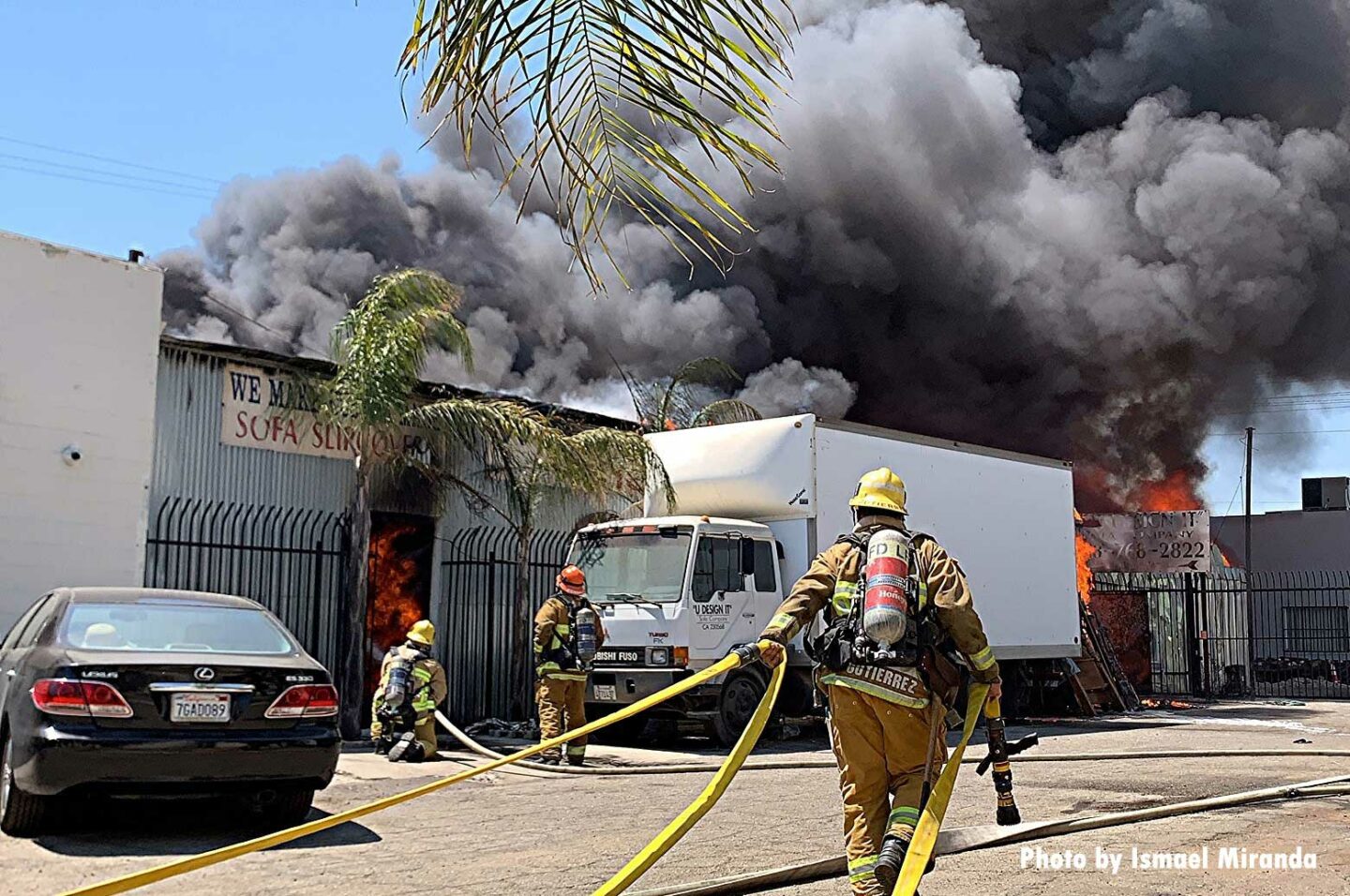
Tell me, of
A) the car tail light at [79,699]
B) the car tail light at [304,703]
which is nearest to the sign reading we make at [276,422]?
the car tail light at [304,703]

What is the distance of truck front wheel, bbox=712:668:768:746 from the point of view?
42.9 ft

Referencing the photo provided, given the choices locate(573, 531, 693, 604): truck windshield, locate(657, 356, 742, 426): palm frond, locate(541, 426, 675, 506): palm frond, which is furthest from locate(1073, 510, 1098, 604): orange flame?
locate(573, 531, 693, 604): truck windshield

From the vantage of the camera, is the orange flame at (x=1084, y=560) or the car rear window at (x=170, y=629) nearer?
the car rear window at (x=170, y=629)

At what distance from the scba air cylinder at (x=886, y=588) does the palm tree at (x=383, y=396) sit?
8902 millimetres

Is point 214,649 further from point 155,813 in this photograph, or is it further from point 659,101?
point 659,101

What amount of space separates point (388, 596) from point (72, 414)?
4250mm

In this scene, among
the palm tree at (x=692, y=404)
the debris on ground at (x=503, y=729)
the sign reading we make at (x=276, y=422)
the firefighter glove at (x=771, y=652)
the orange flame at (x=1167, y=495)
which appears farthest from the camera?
the orange flame at (x=1167, y=495)

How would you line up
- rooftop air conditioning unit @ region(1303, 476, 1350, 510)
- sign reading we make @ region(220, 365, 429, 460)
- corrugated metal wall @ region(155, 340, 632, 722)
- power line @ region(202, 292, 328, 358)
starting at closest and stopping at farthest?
corrugated metal wall @ region(155, 340, 632, 722), sign reading we make @ region(220, 365, 429, 460), power line @ region(202, 292, 328, 358), rooftop air conditioning unit @ region(1303, 476, 1350, 510)

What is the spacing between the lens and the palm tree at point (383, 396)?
13359 millimetres

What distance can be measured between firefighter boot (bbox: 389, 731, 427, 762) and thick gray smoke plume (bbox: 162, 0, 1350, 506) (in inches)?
524

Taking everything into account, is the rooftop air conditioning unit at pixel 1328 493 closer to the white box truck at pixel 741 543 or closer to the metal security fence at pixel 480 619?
the white box truck at pixel 741 543

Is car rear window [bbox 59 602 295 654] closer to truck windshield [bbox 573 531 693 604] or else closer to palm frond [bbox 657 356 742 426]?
truck windshield [bbox 573 531 693 604]

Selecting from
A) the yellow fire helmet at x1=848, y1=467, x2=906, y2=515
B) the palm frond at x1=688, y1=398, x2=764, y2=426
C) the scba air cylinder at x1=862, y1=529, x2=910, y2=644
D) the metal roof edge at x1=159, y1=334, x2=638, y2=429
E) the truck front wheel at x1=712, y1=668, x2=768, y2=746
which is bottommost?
the truck front wheel at x1=712, y1=668, x2=768, y2=746

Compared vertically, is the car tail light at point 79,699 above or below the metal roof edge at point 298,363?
below
